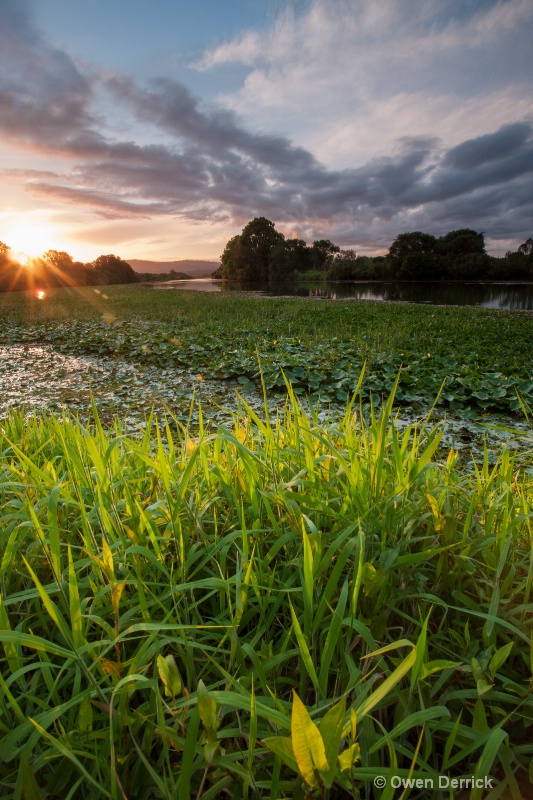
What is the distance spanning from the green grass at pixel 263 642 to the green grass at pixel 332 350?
1.50m

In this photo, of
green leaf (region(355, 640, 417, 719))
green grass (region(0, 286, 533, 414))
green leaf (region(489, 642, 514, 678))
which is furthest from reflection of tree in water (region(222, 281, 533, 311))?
green leaf (region(355, 640, 417, 719))

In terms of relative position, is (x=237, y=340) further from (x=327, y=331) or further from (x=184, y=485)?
(x=184, y=485)

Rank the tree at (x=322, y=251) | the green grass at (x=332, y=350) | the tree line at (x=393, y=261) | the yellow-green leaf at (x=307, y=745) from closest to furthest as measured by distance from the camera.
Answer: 1. the yellow-green leaf at (x=307, y=745)
2. the green grass at (x=332, y=350)
3. the tree line at (x=393, y=261)
4. the tree at (x=322, y=251)

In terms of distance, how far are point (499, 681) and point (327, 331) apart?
33.4 feet

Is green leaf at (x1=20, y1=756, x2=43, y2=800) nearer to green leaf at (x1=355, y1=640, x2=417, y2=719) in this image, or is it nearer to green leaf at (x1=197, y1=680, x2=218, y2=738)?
green leaf at (x1=197, y1=680, x2=218, y2=738)

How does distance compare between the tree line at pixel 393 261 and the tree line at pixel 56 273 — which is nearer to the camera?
the tree line at pixel 56 273

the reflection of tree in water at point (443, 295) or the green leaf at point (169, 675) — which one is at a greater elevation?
the reflection of tree in water at point (443, 295)

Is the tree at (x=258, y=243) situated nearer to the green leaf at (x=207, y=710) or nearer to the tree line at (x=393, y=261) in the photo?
the tree line at (x=393, y=261)

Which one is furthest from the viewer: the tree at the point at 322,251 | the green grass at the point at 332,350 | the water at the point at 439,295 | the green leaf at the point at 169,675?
the tree at the point at 322,251

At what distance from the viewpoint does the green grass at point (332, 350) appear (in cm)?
533

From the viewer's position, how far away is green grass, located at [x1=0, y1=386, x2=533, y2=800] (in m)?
0.80

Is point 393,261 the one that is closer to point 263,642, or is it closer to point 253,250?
point 253,250

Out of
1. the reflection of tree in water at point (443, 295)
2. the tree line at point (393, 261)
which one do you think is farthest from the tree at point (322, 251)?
the reflection of tree in water at point (443, 295)

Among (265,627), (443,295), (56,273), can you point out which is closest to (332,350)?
(265,627)
